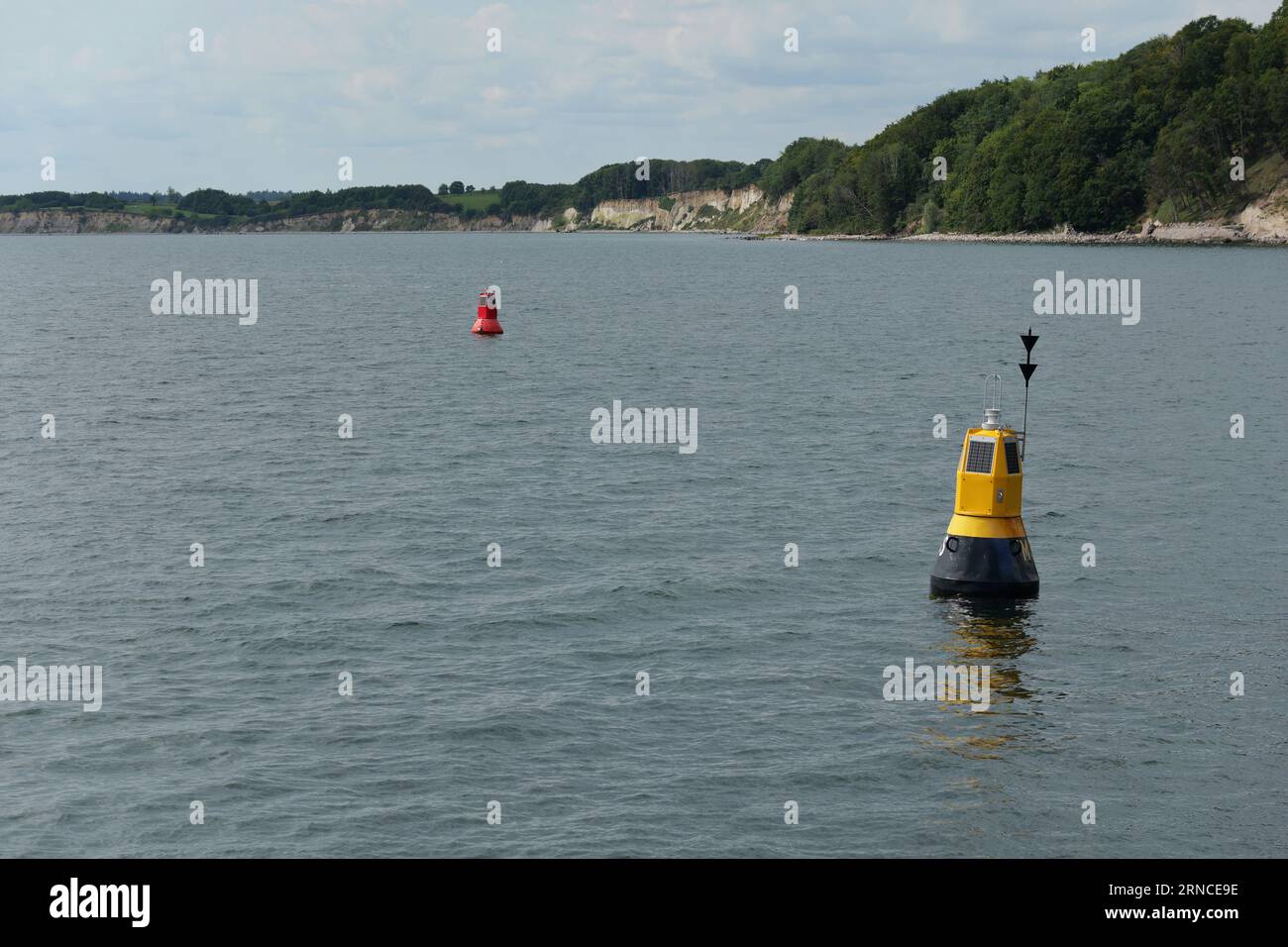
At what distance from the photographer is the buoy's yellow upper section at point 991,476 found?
89.9 feet

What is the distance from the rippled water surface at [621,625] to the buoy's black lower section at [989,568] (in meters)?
0.50

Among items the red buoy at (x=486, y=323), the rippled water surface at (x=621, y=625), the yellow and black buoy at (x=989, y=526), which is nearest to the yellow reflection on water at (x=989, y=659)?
the rippled water surface at (x=621, y=625)

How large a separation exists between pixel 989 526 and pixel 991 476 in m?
1.06

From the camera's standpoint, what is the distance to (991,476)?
27375 millimetres

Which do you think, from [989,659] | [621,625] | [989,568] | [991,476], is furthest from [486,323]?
[989,659]

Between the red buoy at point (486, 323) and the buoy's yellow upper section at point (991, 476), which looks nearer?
the buoy's yellow upper section at point (991, 476)

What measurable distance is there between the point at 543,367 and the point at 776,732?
2075 inches

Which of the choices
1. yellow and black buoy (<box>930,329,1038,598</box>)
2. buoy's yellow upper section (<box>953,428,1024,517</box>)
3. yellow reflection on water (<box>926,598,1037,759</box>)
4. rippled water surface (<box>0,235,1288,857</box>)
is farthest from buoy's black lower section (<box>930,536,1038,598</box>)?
buoy's yellow upper section (<box>953,428,1024,517</box>)

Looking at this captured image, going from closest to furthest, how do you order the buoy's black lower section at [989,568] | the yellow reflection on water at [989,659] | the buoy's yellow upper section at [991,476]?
the yellow reflection on water at [989,659], the buoy's yellow upper section at [991,476], the buoy's black lower section at [989,568]

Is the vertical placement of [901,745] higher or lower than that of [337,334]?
lower

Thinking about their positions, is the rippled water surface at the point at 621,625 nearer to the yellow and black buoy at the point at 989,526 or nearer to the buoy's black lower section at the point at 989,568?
the buoy's black lower section at the point at 989,568
